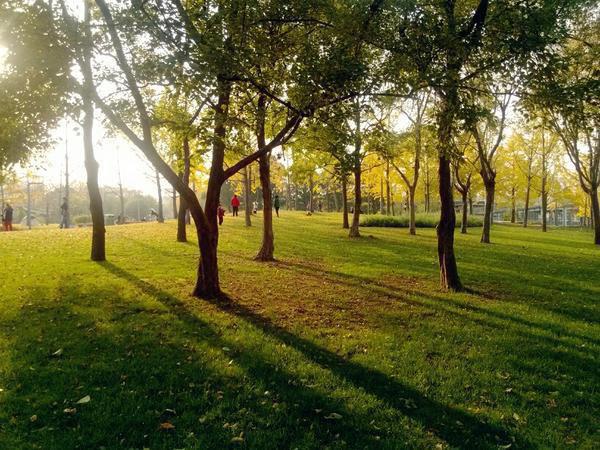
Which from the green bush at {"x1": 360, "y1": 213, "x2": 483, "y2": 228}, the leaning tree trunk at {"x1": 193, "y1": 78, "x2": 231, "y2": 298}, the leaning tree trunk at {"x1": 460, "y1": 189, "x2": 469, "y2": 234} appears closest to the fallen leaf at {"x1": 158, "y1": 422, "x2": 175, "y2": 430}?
the leaning tree trunk at {"x1": 193, "y1": 78, "x2": 231, "y2": 298}

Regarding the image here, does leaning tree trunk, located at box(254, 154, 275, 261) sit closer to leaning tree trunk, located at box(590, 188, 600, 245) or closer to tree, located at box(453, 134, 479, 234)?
tree, located at box(453, 134, 479, 234)

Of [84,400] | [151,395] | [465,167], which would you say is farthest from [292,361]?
[465,167]

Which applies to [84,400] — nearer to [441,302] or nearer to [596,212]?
[441,302]

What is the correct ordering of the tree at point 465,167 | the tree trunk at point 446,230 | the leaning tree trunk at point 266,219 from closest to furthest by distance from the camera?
the tree trunk at point 446,230
the leaning tree trunk at point 266,219
the tree at point 465,167

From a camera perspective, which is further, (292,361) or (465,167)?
(465,167)

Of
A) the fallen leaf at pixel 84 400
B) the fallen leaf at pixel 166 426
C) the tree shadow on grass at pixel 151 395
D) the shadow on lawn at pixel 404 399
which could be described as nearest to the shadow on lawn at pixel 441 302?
the shadow on lawn at pixel 404 399

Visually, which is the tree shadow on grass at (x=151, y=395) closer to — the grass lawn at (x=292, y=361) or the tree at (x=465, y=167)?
the grass lawn at (x=292, y=361)

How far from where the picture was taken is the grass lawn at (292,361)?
451 cm

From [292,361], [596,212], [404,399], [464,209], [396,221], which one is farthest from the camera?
[396,221]

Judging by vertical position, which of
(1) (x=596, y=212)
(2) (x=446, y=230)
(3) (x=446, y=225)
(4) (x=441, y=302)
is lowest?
(4) (x=441, y=302)

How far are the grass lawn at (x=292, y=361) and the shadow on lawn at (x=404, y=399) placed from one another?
24mm

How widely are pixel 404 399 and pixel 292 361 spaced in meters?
1.74

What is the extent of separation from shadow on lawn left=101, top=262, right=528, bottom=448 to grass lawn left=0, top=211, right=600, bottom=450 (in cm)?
2

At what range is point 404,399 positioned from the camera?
527cm
